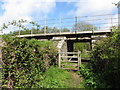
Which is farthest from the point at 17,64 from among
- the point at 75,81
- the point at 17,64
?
the point at 75,81

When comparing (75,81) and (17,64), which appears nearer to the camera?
(17,64)

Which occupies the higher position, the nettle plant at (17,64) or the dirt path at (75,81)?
the nettle plant at (17,64)

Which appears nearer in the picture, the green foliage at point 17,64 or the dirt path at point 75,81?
the green foliage at point 17,64

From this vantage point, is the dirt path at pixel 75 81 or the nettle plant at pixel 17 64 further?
the dirt path at pixel 75 81

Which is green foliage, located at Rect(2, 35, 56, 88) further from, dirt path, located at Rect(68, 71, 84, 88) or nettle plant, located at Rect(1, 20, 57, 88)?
dirt path, located at Rect(68, 71, 84, 88)

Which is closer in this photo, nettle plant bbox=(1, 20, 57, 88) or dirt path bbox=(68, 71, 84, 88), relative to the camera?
nettle plant bbox=(1, 20, 57, 88)

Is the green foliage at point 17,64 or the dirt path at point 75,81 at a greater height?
the green foliage at point 17,64

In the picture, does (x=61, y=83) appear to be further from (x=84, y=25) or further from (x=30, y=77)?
(x=84, y=25)

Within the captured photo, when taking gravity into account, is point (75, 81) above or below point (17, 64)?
below

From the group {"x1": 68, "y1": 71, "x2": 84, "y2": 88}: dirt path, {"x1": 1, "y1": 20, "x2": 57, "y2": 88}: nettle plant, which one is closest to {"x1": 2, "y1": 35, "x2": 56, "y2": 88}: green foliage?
{"x1": 1, "y1": 20, "x2": 57, "y2": 88}: nettle plant

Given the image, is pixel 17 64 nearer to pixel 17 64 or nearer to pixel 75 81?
pixel 17 64

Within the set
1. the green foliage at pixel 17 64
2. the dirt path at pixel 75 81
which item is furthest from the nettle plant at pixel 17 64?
the dirt path at pixel 75 81

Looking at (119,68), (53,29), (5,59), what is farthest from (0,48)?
(53,29)

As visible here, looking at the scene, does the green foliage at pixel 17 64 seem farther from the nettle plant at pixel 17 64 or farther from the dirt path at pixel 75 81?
the dirt path at pixel 75 81
